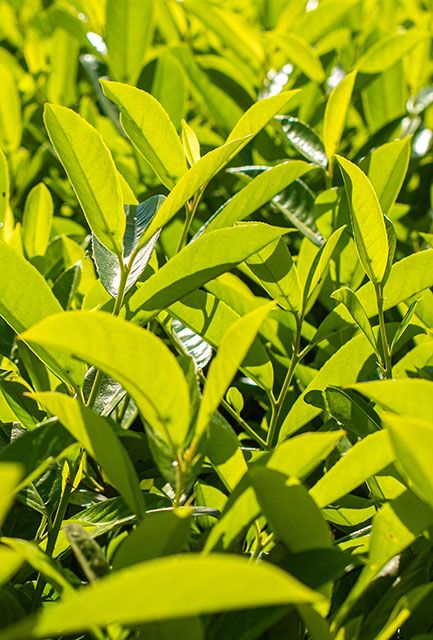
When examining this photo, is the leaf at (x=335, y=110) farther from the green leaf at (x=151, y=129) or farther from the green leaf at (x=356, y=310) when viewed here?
the green leaf at (x=356, y=310)

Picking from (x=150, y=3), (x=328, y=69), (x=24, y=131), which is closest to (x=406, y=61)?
(x=328, y=69)

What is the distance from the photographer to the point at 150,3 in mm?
1872

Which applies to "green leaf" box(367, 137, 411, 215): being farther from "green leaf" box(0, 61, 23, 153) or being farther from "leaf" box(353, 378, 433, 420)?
"green leaf" box(0, 61, 23, 153)

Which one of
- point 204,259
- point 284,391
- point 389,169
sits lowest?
point 284,391

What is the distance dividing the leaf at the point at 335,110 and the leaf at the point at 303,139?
108 mm

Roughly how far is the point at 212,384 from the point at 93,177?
358 millimetres

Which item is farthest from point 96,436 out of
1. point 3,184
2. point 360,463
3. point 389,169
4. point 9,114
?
point 9,114

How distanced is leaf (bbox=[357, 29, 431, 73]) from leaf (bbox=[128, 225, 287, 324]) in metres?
0.98

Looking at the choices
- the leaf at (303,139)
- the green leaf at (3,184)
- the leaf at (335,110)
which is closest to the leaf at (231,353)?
the green leaf at (3,184)

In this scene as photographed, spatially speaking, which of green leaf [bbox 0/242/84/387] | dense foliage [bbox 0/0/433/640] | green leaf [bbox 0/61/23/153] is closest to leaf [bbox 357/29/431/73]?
dense foliage [bbox 0/0/433/640]

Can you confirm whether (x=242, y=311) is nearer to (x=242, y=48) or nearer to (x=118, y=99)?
(x=118, y=99)

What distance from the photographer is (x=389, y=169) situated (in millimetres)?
1310

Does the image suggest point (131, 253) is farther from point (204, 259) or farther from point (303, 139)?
point (303, 139)

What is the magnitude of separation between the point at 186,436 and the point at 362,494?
1.92ft
